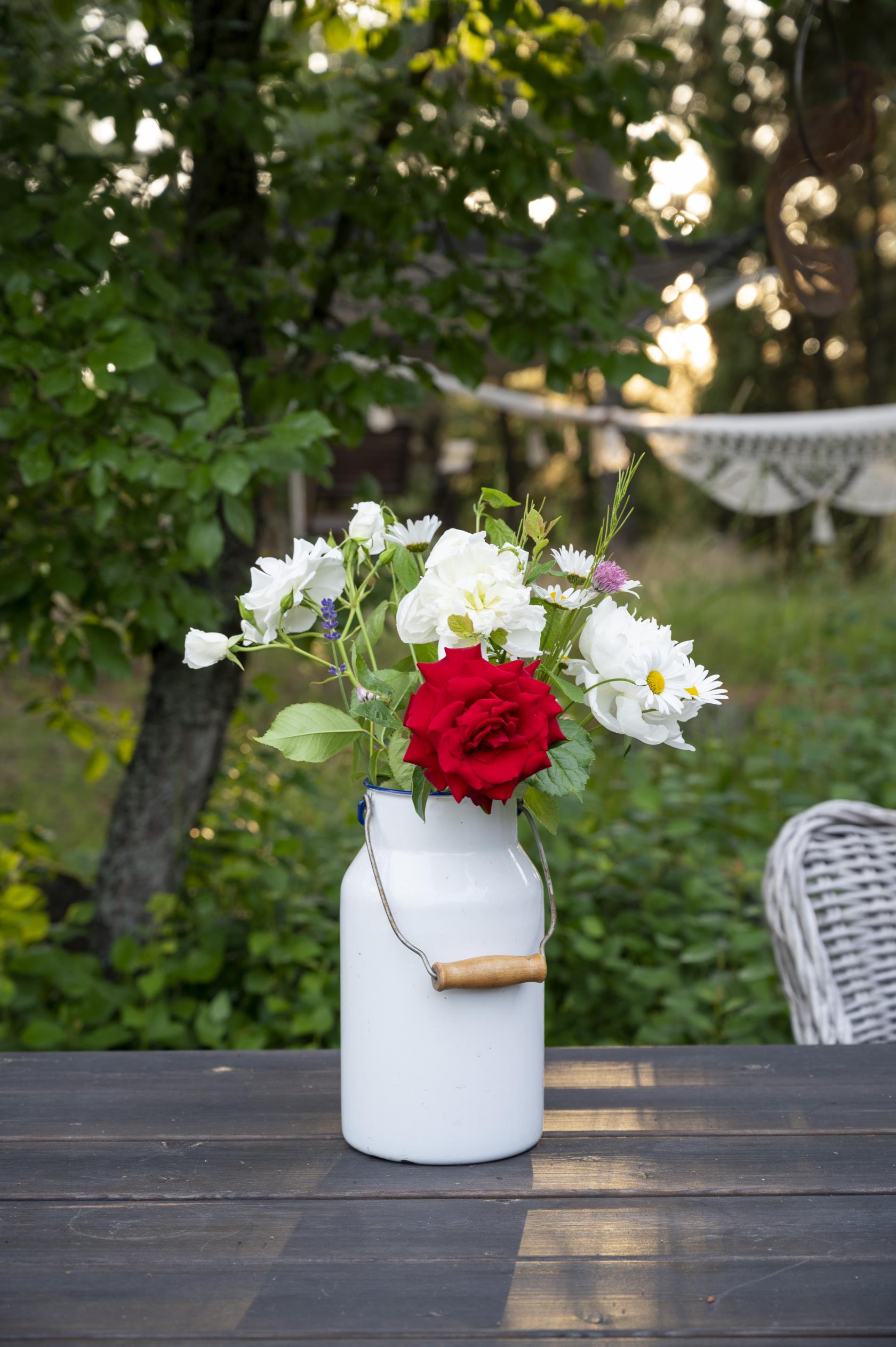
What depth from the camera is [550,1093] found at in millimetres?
877

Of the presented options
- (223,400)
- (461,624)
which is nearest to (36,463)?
(223,400)

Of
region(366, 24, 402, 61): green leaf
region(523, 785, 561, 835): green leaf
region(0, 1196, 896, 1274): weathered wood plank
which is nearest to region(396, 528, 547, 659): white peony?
region(523, 785, 561, 835): green leaf

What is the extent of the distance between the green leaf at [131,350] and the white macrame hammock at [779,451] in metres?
3.32

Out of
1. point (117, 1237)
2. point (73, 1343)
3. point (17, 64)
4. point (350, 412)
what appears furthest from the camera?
point (350, 412)

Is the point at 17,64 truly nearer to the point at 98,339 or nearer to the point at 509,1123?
the point at 98,339

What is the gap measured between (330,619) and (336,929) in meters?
1.13

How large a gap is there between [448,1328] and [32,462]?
1.06 metres

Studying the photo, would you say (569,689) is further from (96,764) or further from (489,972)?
(96,764)

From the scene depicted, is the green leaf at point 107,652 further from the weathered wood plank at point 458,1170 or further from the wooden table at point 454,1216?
the weathered wood plank at point 458,1170

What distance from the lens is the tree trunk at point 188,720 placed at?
1.74 metres

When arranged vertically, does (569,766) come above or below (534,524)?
below

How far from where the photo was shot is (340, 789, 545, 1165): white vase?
2.36 ft

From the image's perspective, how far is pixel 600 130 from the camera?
1.60 metres

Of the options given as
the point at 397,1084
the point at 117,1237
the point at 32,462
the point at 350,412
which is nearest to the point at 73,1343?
the point at 117,1237
